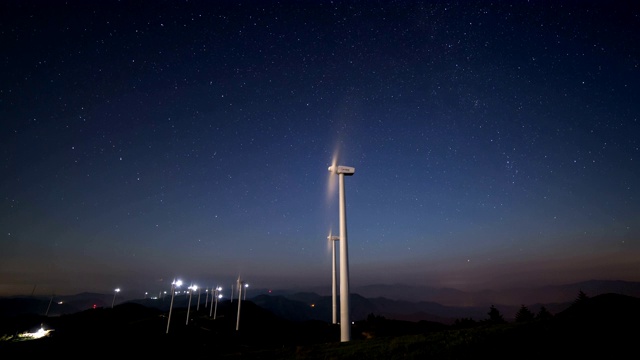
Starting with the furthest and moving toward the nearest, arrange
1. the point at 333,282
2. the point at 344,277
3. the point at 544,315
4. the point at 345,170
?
the point at 333,282 < the point at 345,170 < the point at 544,315 < the point at 344,277

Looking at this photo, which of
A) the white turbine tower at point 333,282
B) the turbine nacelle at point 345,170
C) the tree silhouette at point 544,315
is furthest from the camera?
the white turbine tower at point 333,282

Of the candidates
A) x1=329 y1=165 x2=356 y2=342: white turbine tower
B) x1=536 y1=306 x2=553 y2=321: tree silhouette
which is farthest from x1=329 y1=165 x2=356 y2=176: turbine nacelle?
x1=536 y1=306 x2=553 y2=321: tree silhouette

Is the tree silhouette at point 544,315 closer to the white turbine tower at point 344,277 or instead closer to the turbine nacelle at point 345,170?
the white turbine tower at point 344,277

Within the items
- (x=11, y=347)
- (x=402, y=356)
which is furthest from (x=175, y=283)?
(x=402, y=356)

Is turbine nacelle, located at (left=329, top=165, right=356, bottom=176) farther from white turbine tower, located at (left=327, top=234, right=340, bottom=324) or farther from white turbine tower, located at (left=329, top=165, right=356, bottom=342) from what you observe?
white turbine tower, located at (left=327, top=234, right=340, bottom=324)

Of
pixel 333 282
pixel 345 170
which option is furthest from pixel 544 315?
pixel 333 282

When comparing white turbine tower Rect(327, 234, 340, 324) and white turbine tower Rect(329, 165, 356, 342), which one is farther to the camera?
white turbine tower Rect(327, 234, 340, 324)

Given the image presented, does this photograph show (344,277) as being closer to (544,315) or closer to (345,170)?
(345,170)

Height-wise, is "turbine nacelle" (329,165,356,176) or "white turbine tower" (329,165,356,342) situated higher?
"turbine nacelle" (329,165,356,176)

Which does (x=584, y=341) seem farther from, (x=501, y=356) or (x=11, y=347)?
(x=11, y=347)

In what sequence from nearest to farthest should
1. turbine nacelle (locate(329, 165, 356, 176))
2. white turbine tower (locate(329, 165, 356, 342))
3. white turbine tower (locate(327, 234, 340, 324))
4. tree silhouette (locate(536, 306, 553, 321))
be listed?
tree silhouette (locate(536, 306, 553, 321)), white turbine tower (locate(329, 165, 356, 342)), turbine nacelle (locate(329, 165, 356, 176)), white turbine tower (locate(327, 234, 340, 324))

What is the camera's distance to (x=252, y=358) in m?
23.4

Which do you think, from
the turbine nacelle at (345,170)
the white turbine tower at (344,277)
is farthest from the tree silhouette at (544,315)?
the turbine nacelle at (345,170)

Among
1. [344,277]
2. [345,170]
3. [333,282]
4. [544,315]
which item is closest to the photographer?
[344,277]
